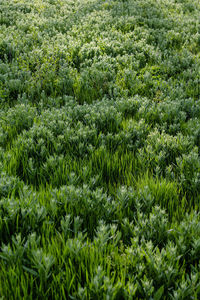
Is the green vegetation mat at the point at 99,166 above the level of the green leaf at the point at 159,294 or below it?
above

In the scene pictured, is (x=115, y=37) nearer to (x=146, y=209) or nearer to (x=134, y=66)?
(x=134, y=66)

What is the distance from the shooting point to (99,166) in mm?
3898

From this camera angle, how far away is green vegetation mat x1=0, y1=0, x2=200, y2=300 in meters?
2.27

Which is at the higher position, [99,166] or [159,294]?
[99,166]

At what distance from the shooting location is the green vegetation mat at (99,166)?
7.45 ft

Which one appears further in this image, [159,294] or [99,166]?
[99,166]

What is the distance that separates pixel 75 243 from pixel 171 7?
13.5m

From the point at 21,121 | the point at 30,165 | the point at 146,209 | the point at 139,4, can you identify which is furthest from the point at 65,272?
the point at 139,4

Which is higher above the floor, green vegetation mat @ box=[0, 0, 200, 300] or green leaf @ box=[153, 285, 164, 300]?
green vegetation mat @ box=[0, 0, 200, 300]

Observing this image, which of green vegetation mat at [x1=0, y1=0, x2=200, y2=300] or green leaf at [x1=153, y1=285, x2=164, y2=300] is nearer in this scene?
green leaf at [x1=153, y1=285, x2=164, y2=300]

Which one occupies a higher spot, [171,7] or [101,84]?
[171,7]

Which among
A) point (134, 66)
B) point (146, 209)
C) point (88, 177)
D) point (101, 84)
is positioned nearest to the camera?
point (146, 209)

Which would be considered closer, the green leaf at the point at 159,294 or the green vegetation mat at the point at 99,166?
the green leaf at the point at 159,294

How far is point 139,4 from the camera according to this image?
43.6 ft
